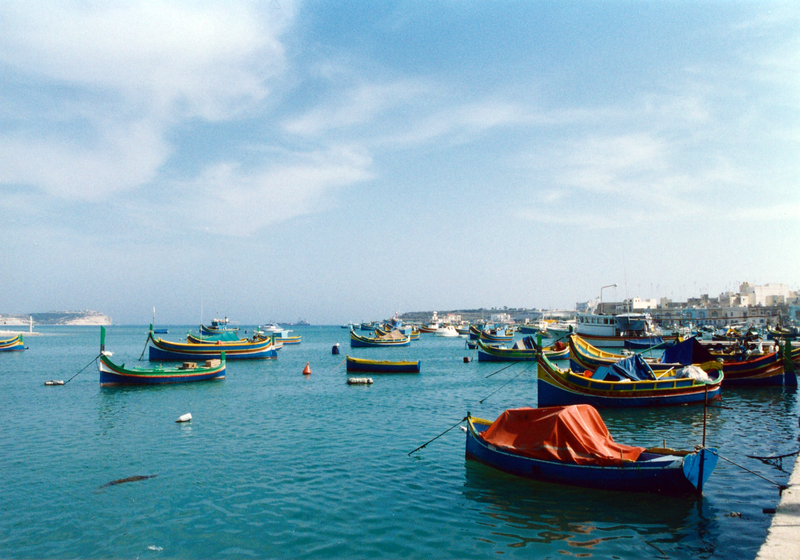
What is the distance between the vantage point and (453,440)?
19375 millimetres

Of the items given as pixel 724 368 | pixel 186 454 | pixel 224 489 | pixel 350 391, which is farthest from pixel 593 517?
pixel 724 368

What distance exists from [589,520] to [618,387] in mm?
14604

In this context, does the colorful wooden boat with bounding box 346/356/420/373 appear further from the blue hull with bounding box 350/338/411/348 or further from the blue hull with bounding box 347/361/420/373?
the blue hull with bounding box 350/338/411/348

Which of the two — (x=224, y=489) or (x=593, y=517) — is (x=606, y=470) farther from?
(x=224, y=489)

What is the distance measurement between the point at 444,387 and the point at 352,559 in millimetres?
26212

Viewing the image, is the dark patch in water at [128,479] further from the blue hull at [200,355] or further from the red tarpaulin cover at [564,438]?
the blue hull at [200,355]

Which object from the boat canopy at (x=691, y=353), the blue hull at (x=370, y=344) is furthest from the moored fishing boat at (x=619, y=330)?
the boat canopy at (x=691, y=353)

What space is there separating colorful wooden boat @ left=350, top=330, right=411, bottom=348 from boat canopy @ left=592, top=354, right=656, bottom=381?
206 feet

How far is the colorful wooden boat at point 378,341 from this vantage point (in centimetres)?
8775

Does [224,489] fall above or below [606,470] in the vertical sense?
below

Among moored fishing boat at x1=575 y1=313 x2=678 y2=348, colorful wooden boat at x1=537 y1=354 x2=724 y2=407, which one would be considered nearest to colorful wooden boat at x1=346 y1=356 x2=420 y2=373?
colorful wooden boat at x1=537 y1=354 x2=724 y2=407

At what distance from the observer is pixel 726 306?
501ft

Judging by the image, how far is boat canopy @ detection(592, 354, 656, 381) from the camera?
25422mm

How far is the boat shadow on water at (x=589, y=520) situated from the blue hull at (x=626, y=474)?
21 centimetres
